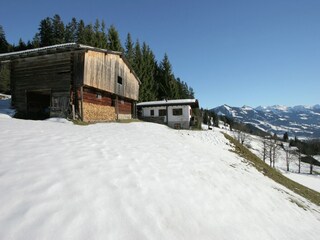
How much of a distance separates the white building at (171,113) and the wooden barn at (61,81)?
47.3 ft

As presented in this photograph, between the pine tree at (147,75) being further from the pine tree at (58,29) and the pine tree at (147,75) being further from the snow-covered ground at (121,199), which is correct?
the snow-covered ground at (121,199)

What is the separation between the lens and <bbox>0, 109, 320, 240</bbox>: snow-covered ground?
337 centimetres

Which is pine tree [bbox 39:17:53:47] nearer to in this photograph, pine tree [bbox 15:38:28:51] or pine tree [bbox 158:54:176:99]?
pine tree [bbox 15:38:28:51]

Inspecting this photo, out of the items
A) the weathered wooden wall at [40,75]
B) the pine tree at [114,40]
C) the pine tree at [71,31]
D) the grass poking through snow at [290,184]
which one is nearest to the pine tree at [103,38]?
the pine tree at [114,40]

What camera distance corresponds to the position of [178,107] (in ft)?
116

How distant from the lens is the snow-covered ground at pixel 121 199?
11.0 ft

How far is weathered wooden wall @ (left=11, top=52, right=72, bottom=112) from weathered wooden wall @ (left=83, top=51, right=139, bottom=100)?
1.79 m

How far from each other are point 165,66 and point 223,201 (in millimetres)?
57698

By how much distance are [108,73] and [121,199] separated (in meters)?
20.9

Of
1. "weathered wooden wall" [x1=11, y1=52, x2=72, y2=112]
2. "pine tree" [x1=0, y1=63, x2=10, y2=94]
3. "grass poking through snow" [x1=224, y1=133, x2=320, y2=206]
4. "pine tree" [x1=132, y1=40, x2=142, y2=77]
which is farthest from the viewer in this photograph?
"pine tree" [x1=132, y1=40, x2=142, y2=77]

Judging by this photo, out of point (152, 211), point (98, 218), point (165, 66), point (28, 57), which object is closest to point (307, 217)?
point (152, 211)

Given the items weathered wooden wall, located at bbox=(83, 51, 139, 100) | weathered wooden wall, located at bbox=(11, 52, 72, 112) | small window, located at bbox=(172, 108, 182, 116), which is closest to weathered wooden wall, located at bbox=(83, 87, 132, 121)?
weathered wooden wall, located at bbox=(83, 51, 139, 100)

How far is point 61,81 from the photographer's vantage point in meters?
19.2

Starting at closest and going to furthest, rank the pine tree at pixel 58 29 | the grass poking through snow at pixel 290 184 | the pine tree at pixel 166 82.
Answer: the grass poking through snow at pixel 290 184
the pine tree at pixel 166 82
the pine tree at pixel 58 29
